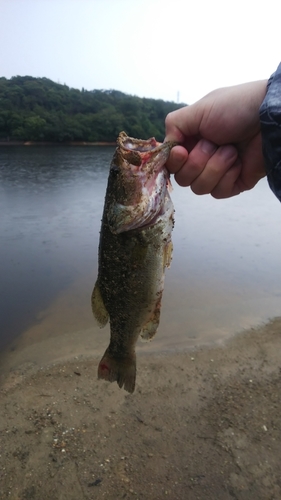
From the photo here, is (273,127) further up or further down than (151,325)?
further up

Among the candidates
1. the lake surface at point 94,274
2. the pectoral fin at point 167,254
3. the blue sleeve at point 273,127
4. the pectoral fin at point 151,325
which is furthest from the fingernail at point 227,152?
the lake surface at point 94,274

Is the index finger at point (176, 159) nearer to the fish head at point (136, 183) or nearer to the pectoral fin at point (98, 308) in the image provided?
the fish head at point (136, 183)

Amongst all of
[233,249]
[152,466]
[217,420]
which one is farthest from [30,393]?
[233,249]

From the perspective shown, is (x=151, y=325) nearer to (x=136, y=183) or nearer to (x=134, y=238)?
(x=134, y=238)

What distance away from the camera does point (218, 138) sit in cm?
299

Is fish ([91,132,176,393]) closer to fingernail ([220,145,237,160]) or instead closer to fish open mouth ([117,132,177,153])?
fish open mouth ([117,132,177,153])

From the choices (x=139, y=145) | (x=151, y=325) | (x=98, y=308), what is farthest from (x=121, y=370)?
(x=139, y=145)

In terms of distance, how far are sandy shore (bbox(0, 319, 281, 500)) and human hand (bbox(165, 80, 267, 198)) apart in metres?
3.83

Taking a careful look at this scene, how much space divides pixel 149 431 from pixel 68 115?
261 ft

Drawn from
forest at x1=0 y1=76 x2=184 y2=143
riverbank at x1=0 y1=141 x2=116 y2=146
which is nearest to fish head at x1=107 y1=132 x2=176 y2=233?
forest at x1=0 y1=76 x2=184 y2=143

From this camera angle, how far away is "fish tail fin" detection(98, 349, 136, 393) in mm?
3195

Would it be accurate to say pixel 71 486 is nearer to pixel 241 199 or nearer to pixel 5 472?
pixel 5 472

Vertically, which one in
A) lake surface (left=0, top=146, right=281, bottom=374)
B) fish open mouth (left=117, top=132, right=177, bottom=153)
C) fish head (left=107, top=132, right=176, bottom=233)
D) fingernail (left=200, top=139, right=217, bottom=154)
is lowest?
lake surface (left=0, top=146, right=281, bottom=374)

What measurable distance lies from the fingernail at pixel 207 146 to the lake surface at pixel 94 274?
5.50 m
